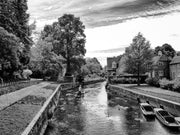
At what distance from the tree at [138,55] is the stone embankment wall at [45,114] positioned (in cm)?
1906

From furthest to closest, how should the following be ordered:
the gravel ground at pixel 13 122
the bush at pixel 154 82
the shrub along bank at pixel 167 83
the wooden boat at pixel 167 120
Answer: the bush at pixel 154 82 < the shrub along bank at pixel 167 83 < the wooden boat at pixel 167 120 < the gravel ground at pixel 13 122

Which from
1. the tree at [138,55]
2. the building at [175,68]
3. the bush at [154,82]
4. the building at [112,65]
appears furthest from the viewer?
the building at [112,65]

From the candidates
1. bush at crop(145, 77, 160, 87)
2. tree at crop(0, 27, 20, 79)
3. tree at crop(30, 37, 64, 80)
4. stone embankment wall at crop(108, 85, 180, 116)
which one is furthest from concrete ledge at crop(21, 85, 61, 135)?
tree at crop(30, 37, 64, 80)

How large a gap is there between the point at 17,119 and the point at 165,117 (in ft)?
49.4

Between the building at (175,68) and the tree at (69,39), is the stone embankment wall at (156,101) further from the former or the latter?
the tree at (69,39)

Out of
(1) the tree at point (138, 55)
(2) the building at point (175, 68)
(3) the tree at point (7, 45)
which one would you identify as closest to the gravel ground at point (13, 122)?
(3) the tree at point (7, 45)

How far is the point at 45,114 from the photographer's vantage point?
2017 cm

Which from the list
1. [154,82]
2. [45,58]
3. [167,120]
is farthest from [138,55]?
[167,120]

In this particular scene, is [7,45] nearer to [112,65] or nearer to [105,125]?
[105,125]

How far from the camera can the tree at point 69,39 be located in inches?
2667

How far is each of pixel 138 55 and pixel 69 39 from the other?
2587 cm

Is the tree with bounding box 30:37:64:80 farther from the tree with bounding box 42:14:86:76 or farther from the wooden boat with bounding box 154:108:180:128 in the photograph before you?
the wooden boat with bounding box 154:108:180:128

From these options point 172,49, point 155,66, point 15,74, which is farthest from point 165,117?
point 172,49

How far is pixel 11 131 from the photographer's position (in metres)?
11.6
